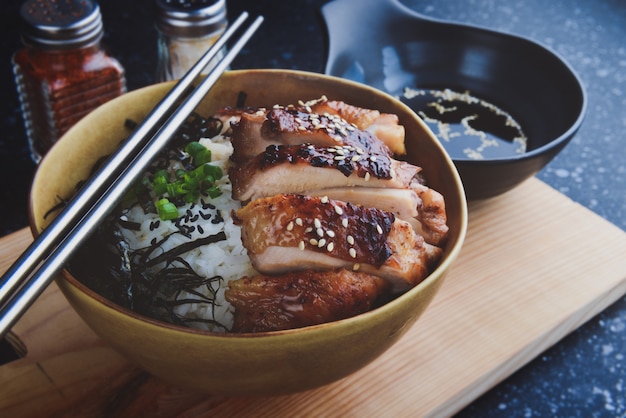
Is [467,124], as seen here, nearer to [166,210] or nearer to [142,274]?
[166,210]

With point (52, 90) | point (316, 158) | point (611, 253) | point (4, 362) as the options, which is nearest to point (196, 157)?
point (316, 158)

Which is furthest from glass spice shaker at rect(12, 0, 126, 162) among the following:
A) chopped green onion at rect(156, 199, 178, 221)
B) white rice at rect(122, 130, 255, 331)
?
chopped green onion at rect(156, 199, 178, 221)

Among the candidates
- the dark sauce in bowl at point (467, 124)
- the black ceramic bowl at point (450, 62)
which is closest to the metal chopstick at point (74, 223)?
the black ceramic bowl at point (450, 62)

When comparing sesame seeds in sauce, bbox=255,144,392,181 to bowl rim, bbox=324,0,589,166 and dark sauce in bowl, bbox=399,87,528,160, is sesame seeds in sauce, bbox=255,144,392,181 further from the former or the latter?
dark sauce in bowl, bbox=399,87,528,160

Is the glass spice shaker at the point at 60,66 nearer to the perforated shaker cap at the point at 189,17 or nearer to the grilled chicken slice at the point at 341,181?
the perforated shaker cap at the point at 189,17

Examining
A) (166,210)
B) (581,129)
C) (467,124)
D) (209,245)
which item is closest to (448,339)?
(209,245)
